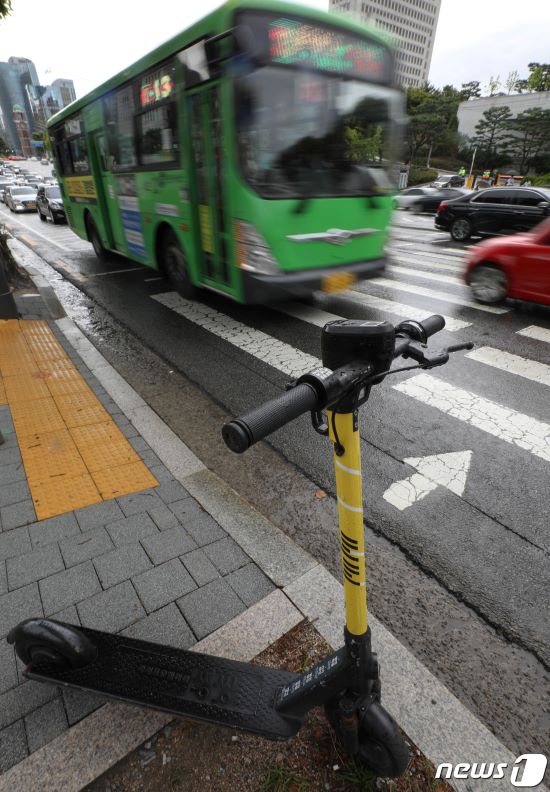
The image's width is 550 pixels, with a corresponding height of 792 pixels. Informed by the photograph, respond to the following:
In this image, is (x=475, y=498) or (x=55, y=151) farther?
(x=55, y=151)

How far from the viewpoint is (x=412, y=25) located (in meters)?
132

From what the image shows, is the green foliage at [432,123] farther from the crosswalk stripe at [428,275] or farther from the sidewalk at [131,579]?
the sidewalk at [131,579]

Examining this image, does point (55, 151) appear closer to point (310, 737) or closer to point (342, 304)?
point (342, 304)

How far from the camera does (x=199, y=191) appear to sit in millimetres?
6309

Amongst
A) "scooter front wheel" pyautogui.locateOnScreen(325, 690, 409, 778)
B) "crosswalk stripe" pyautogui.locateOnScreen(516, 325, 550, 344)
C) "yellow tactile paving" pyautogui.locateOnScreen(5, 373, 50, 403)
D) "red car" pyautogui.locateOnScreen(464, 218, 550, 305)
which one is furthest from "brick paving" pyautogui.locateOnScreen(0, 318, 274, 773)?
"red car" pyautogui.locateOnScreen(464, 218, 550, 305)

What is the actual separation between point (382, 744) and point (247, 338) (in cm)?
540

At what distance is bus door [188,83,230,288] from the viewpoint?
549 cm

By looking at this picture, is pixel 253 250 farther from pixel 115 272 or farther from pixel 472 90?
pixel 472 90

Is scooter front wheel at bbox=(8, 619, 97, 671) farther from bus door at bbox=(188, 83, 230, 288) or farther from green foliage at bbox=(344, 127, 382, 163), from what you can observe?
green foliage at bbox=(344, 127, 382, 163)

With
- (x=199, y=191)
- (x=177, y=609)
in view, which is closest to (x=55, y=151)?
(x=199, y=191)

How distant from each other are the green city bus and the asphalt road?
0.98m

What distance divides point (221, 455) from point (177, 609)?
1618 millimetres

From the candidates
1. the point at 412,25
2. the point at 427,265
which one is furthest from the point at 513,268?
the point at 412,25

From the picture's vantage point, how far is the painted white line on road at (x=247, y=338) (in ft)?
18.5
